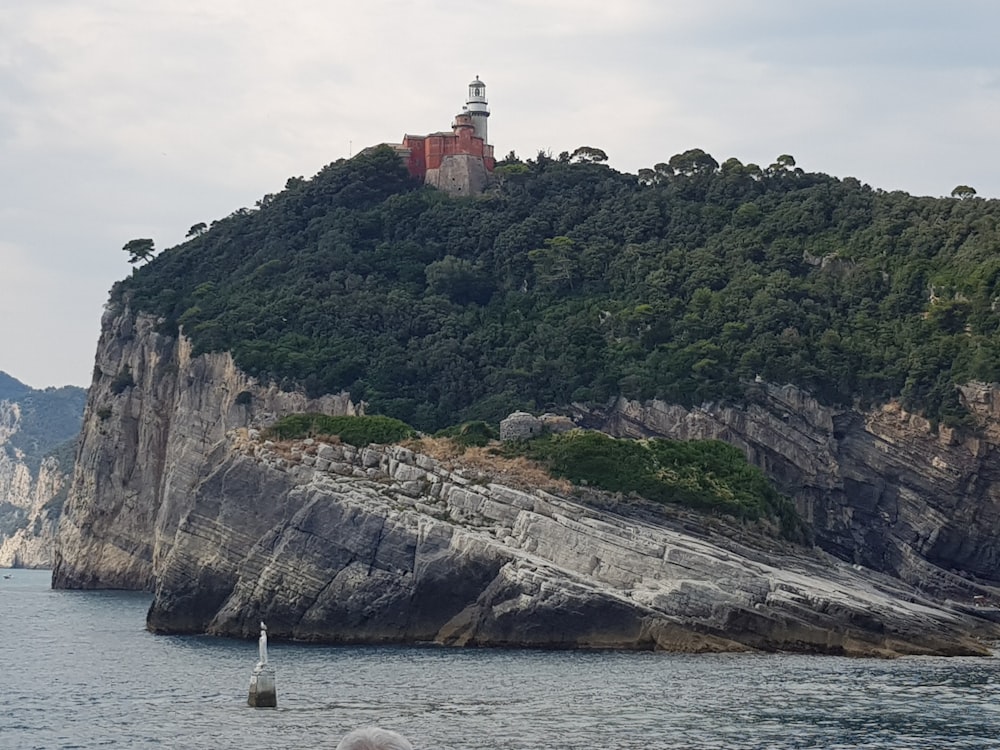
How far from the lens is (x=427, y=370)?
10056 cm

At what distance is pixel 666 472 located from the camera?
70.1 m

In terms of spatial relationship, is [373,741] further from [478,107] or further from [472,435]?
[478,107]

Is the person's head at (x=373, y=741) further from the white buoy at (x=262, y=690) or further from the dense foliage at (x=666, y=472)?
the dense foliage at (x=666, y=472)

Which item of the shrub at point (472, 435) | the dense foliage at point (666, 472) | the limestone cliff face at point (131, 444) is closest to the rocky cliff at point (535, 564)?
the dense foliage at point (666, 472)

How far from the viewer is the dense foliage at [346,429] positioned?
7150 cm

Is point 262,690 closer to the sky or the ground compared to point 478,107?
closer to the ground

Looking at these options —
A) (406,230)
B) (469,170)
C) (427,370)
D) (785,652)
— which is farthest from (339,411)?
(785,652)

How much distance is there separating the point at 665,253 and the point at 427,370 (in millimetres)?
17712

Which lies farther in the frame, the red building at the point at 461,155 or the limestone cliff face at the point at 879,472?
the red building at the point at 461,155

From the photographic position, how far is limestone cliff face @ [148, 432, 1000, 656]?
197ft

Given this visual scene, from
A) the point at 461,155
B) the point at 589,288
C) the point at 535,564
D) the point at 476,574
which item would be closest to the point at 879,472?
the point at 589,288

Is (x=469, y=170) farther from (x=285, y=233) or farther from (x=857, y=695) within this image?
(x=857, y=695)

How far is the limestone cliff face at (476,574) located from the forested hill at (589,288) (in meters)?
24.0

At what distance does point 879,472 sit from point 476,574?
33288 millimetres
